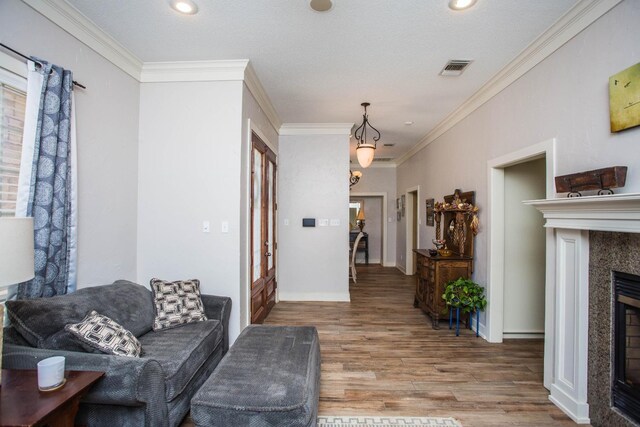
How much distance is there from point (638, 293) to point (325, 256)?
12.3 feet

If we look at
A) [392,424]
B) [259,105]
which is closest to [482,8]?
[259,105]

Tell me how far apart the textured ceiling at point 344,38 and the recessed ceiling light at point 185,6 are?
0.16ft

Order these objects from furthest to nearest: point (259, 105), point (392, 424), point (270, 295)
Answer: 1. point (270, 295)
2. point (259, 105)
3. point (392, 424)

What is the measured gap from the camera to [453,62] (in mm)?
2824

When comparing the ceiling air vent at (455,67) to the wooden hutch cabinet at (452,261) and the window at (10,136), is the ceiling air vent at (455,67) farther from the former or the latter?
the window at (10,136)

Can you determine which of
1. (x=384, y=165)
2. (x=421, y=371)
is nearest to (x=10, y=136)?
(x=421, y=371)

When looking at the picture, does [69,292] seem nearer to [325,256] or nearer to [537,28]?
[325,256]

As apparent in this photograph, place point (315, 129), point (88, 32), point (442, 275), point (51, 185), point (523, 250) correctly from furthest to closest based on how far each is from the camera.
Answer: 1. point (315, 129)
2. point (442, 275)
3. point (523, 250)
4. point (88, 32)
5. point (51, 185)

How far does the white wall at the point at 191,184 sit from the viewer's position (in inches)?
116

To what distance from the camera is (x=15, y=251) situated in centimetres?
125

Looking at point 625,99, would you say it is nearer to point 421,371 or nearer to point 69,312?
point 421,371

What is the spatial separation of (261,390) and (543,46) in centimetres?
332

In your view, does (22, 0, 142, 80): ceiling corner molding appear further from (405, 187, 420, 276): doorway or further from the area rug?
(405, 187, 420, 276): doorway

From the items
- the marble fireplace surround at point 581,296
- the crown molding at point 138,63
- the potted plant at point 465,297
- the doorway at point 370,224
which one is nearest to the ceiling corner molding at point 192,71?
the crown molding at point 138,63
